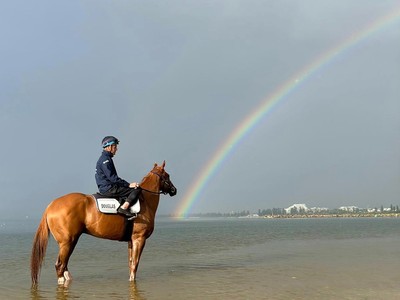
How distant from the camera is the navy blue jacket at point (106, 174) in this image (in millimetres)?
9977

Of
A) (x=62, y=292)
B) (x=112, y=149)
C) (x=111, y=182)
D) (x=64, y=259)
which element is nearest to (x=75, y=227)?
(x=64, y=259)

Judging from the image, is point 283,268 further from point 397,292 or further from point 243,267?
point 397,292

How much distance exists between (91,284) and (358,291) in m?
6.09

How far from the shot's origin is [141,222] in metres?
10.4

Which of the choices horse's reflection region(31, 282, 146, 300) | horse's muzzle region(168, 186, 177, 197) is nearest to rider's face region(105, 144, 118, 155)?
horse's muzzle region(168, 186, 177, 197)

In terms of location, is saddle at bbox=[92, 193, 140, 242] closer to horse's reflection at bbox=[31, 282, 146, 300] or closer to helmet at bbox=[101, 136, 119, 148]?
helmet at bbox=[101, 136, 119, 148]

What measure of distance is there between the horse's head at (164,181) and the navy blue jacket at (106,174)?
1177 millimetres

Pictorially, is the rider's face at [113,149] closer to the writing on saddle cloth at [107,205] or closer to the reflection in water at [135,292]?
the writing on saddle cloth at [107,205]

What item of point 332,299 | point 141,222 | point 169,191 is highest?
point 169,191

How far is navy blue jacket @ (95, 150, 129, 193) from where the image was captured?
9.98 metres

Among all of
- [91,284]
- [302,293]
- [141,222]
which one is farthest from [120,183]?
[302,293]

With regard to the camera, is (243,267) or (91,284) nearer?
(91,284)

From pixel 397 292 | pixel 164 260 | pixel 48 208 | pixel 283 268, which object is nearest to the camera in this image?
pixel 397 292

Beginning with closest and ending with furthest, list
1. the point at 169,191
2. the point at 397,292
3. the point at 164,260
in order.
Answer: the point at 397,292 → the point at 169,191 → the point at 164,260
